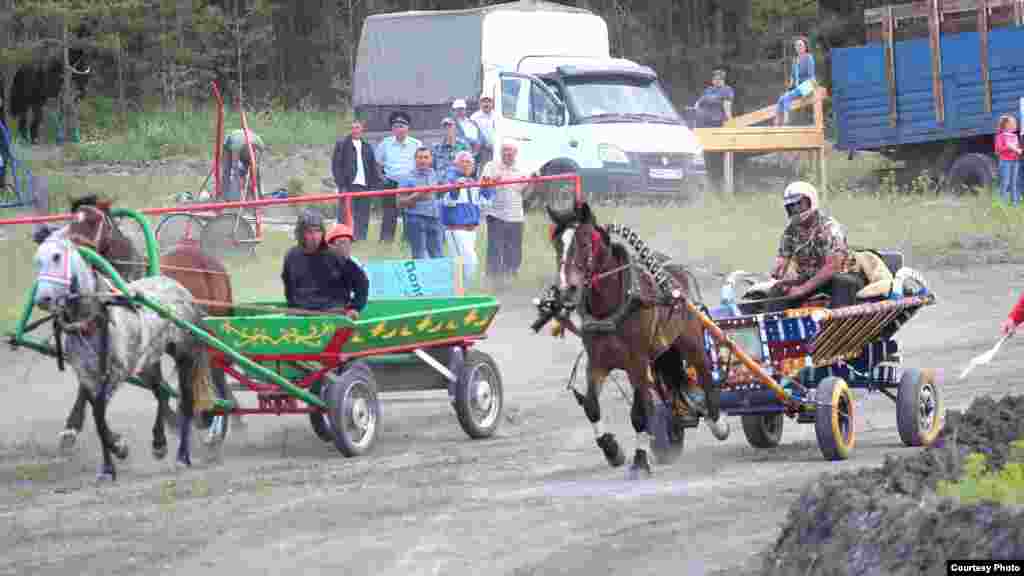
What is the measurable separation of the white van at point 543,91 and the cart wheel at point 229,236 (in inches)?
291

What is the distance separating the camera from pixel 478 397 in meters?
13.5

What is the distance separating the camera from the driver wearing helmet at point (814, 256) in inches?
468

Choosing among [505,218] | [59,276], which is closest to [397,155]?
[505,218]

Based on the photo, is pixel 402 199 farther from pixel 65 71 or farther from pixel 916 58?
pixel 65 71

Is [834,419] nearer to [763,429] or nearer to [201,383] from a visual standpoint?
[763,429]

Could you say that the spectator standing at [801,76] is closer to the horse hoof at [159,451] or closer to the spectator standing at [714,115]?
the spectator standing at [714,115]

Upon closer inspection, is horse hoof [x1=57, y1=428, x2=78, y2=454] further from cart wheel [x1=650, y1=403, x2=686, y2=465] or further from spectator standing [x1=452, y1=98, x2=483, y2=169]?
spectator standing [x1=452, y1=98, x2=483, y2=169]

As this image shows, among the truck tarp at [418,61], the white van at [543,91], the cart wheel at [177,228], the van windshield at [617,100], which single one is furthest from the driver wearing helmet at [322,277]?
the truck tarp at [418,61]

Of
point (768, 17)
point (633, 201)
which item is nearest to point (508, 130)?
point (633, 201)

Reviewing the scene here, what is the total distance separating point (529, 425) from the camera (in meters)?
14.1

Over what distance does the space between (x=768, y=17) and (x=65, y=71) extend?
51.5ft

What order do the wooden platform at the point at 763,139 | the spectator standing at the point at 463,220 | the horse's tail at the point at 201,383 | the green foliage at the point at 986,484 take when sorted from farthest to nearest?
the wooden platform at the point at 763,139 → the spectator standing at the point at 463,220 → the horse's tail at the point at 201,383 → the green foliage at the point at 986,484

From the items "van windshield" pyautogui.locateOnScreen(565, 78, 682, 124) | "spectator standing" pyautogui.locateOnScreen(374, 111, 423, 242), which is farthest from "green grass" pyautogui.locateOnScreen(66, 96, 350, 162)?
"spectator standing" pyautogui.locateOnScreen(374, 111, 423, 242)

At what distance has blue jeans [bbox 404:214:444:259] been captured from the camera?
1842 cm
